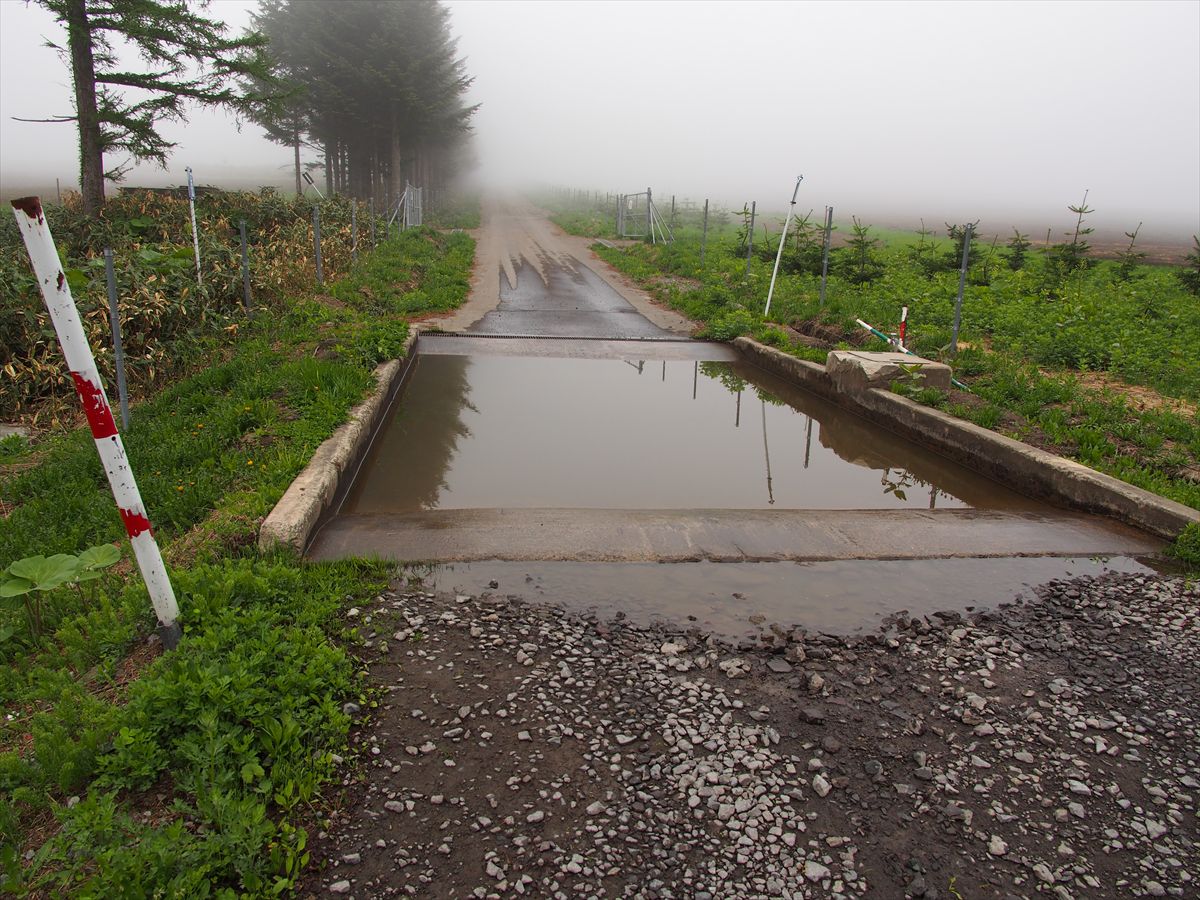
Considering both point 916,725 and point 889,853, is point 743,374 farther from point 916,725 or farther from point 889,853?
point 889,853

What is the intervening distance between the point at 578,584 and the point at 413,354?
7.49 m

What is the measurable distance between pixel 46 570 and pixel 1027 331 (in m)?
11.6

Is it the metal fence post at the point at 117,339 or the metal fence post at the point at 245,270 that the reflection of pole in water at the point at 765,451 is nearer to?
the metal fence post at the point at 117,339

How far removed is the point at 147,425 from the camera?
6.97 meters

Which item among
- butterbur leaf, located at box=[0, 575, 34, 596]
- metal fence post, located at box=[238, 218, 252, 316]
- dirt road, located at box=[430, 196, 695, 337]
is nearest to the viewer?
butterbur leaf, located at box=[0, 575, 34, 596]

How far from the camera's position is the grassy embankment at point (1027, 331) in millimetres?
7461

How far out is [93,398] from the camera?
10.7 ft

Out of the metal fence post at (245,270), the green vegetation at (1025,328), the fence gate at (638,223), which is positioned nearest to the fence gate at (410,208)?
the fence gate at (638,223)

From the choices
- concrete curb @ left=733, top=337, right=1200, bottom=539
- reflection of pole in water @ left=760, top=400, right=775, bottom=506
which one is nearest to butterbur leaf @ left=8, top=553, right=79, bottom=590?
reflection of pole in water @ left=760, top=400, right=775, bottom=506

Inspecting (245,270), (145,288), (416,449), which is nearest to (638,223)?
(245,270)

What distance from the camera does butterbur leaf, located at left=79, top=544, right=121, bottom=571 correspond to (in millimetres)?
3898

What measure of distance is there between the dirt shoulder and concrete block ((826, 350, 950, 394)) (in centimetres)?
474

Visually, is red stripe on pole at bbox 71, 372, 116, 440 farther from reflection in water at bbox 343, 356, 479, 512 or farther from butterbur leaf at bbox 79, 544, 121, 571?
reflection in water at bbox 343, 356, 479, 512

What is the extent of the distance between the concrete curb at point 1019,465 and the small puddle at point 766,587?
0.65m
